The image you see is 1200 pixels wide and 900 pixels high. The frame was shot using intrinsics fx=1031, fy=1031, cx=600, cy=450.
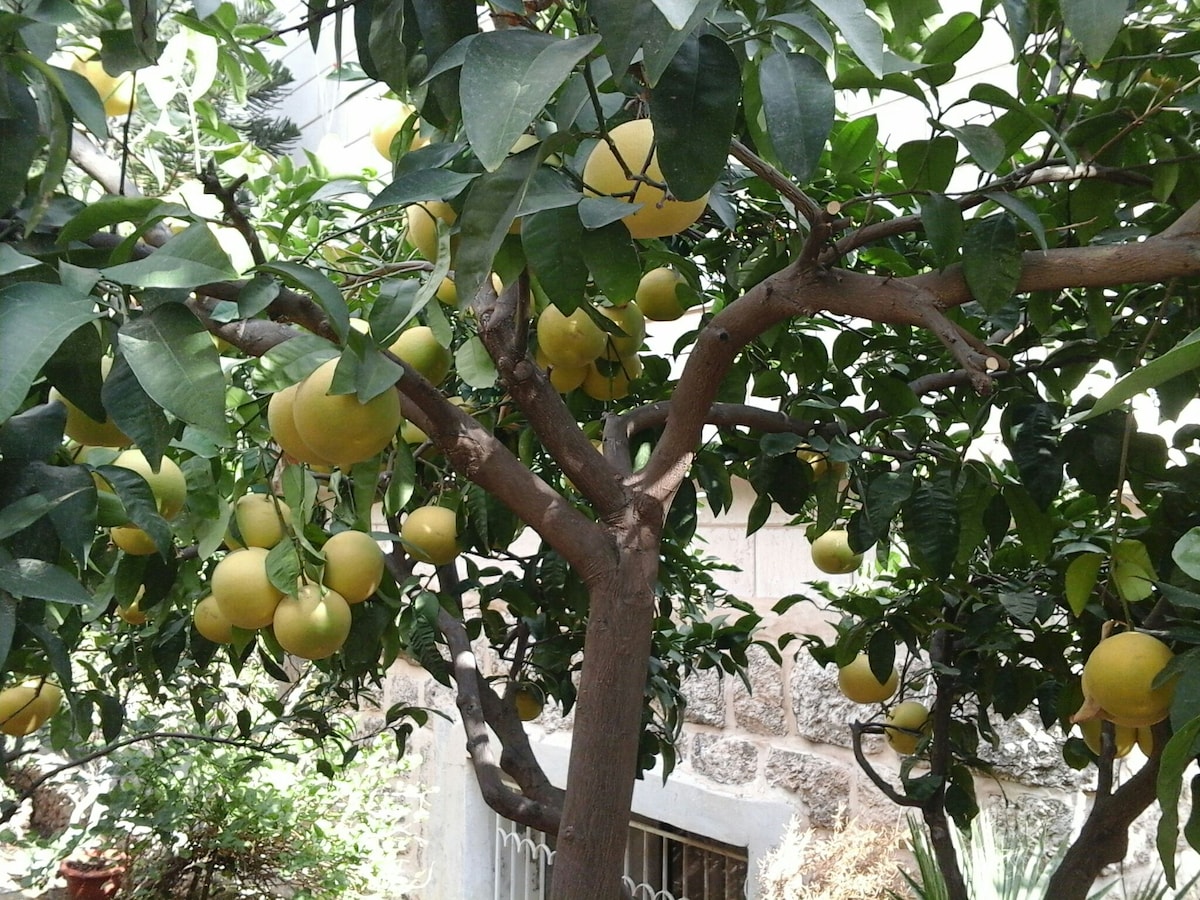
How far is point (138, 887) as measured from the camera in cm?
318

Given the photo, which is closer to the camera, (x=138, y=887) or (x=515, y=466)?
(x=515, y=466)

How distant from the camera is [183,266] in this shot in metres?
0.52

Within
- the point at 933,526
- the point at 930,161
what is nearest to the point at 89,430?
the point at 930,161

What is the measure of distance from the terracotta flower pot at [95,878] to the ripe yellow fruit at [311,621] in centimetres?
308

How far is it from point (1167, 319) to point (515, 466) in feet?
2.41

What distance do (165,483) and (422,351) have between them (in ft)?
0.85

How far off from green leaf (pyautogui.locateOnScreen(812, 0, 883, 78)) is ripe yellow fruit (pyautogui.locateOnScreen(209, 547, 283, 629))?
0.66 metres

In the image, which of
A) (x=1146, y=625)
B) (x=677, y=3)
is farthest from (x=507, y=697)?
(x=677, y=3)

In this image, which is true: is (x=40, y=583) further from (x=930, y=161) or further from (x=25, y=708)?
(x=25, y=708)

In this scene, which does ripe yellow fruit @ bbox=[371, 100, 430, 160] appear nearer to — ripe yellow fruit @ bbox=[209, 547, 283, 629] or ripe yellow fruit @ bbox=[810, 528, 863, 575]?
ripe yellow fruit @ bbox=[209, 547, 283, 629]

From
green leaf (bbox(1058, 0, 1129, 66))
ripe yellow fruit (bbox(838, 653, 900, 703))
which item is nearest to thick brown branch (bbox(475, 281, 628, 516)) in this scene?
green leaf (bbox(1058, 0, 1129, 66))

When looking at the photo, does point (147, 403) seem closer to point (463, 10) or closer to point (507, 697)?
point (463, 10)

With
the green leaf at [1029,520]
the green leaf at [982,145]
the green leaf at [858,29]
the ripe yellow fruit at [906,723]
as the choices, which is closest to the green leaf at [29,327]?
the green leaf at [858,29]

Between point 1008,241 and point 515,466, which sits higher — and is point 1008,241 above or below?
above
